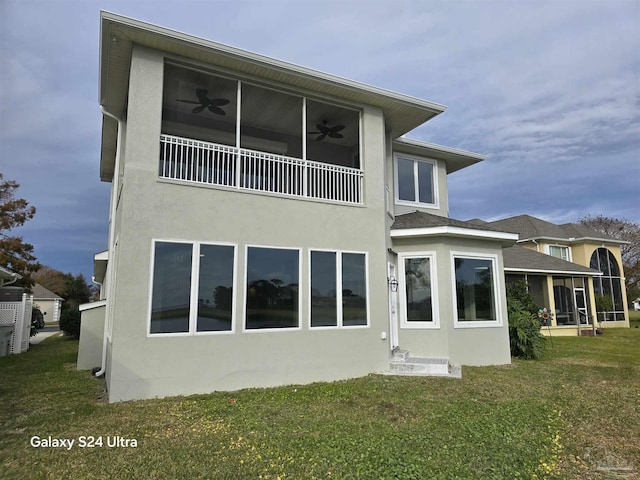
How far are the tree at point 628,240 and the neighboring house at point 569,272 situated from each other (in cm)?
1313

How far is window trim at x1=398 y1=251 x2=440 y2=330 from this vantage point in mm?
9227

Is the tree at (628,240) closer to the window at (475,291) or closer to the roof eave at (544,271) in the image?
the roof eave at (544,271)

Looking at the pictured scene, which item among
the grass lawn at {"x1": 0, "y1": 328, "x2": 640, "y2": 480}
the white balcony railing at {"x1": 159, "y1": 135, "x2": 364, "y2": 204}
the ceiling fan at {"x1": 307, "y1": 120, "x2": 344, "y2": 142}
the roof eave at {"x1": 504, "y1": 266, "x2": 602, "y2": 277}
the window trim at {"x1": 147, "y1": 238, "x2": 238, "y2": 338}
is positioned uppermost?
the ceiling fan at {"x1": 307, "y1": 120, "x2": 344, "y2": 142}

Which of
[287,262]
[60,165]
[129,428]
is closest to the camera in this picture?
[129,428]

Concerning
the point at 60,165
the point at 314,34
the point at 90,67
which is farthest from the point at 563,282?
the point at 60,165

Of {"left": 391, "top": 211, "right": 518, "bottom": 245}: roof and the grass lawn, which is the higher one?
{"left": 391, "top": 211, "right": 518, "bottom": 245}: roof

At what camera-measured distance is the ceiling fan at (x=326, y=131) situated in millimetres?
10203

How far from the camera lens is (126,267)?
638cm

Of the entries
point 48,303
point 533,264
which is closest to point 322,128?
point 533,264

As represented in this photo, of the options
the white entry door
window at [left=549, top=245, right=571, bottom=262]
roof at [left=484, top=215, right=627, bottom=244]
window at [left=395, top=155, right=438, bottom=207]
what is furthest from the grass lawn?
window at [left=549, top=245, right=571, bottom=262]

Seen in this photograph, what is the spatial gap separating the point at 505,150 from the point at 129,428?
1144 inches

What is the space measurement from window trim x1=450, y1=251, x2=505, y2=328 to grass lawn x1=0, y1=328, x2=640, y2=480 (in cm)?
158

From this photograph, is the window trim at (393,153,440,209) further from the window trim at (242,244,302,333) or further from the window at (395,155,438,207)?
the window trim at (242,244,302,333)

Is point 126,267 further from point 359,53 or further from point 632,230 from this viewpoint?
point 632,230
